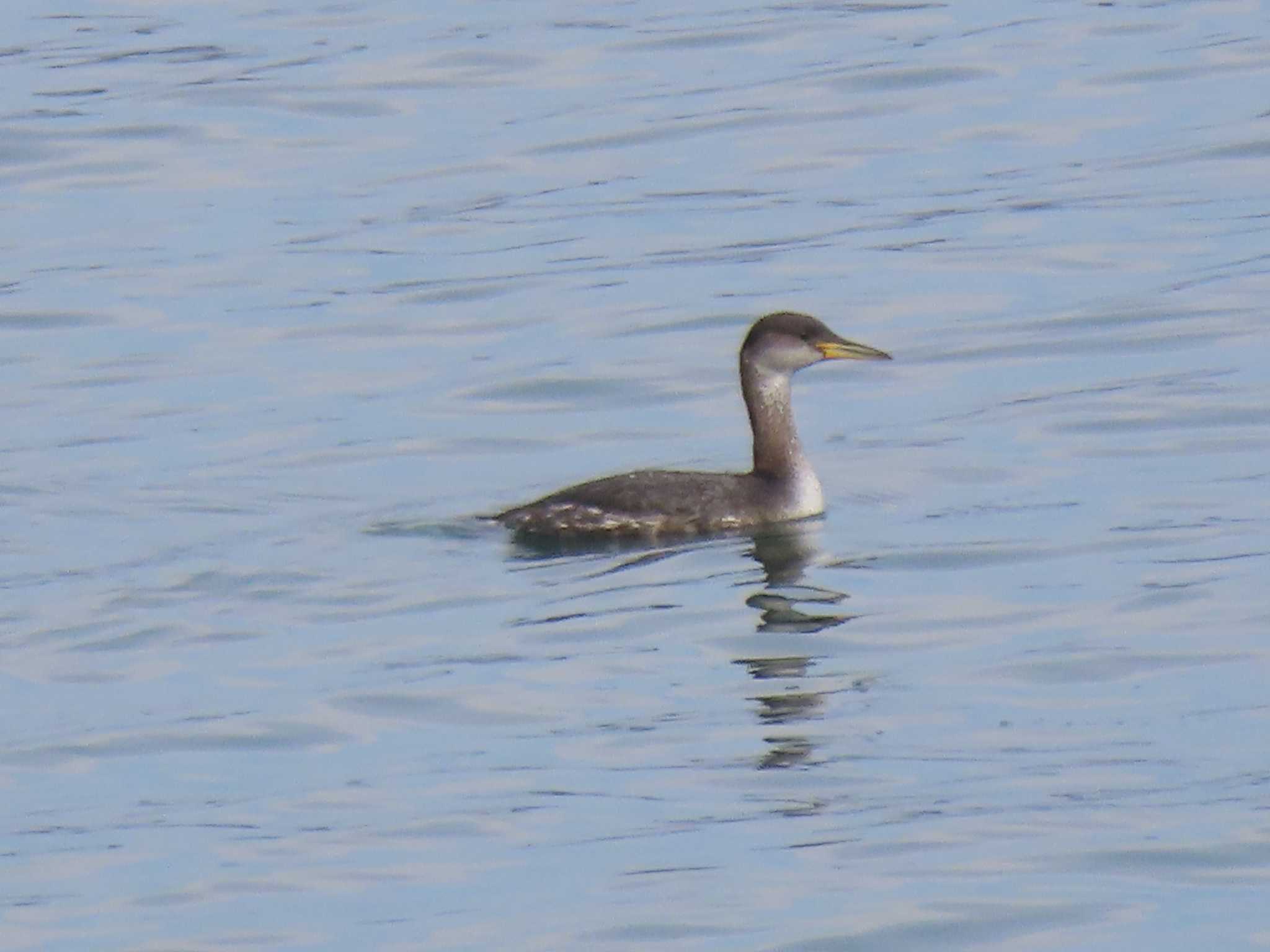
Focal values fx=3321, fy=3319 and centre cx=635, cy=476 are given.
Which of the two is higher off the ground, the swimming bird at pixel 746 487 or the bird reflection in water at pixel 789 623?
the swimming bird at pixel 746 487

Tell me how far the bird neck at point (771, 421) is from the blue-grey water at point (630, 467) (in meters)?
0.41

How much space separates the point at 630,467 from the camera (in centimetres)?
1703

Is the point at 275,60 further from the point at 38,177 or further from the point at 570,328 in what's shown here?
the point at 570,328

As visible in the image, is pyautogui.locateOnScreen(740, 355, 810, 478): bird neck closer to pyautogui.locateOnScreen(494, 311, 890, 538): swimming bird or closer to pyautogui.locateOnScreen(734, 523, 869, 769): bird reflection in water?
pyautogui.locateOnScreen(494, 311, 890, 538): swimming bird

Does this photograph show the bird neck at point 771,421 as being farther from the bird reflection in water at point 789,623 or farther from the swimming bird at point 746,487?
the bird reflection in water at point 789,623

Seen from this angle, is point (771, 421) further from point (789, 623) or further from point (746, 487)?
point (789, 623)

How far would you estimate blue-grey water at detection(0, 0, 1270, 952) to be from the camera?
1021 cm

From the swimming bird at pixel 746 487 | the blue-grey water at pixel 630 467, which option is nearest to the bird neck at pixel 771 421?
the swimming bird at pixel 746 487

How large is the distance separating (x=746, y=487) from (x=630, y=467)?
1.66 metres

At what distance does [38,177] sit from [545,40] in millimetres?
6119

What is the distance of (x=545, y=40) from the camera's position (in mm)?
30594

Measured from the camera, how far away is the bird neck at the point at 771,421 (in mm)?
15781

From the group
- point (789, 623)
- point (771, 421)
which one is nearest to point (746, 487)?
point (771, 421)

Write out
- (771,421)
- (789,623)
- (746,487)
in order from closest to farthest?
(789,623), (746,487), (771,421)
